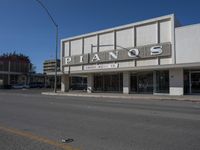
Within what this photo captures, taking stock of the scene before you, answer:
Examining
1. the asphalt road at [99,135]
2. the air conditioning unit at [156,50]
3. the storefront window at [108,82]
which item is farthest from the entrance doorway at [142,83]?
the asphalt road at [99,135]

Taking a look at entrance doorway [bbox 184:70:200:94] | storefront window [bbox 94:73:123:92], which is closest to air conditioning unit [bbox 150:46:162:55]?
entrance doorway [bbox 184:70:200:94]

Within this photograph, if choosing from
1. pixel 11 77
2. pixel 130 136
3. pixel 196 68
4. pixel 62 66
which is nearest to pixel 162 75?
pixel 196 68

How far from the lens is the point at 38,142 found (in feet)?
23.3

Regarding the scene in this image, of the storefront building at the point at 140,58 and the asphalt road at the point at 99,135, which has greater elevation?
the storefront building at the point at 140,58

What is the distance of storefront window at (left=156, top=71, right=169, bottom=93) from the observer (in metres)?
32.3

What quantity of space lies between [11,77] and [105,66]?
195ft

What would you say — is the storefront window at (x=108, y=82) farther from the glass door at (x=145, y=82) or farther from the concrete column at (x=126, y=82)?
the glass door at (x=145, y=82)

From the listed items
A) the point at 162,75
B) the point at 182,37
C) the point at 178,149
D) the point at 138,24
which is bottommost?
the point at 178,149

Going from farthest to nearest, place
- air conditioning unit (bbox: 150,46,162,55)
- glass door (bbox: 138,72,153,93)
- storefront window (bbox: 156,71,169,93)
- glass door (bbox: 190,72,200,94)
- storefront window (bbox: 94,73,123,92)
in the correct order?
storefront window (bbox: 94,73,123,92), glass door (bbox: 138,72,153,93), air conditioning unit (bbox: 150,46,162,55), storefront window (bbox: 156,71,169,93), glass door (bbox: 190,72,200,94)

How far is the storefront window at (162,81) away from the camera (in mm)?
32312

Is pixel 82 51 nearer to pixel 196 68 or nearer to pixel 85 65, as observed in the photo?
pixel 85 65

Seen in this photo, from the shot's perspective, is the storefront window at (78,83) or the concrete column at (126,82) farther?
the storefront window at (78,83)

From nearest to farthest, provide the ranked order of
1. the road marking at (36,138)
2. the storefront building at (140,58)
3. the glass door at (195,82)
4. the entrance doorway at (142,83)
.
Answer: the road marking at (36,138) → the glass door at (195,82) → the storefront building at (140,58) → the entrance doorway at (142,83)

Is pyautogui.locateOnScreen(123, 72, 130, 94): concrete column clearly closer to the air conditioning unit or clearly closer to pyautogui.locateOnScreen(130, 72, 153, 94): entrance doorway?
pyautogui.locateOnScreen(130, 72, 153, 94): entrance doorway
